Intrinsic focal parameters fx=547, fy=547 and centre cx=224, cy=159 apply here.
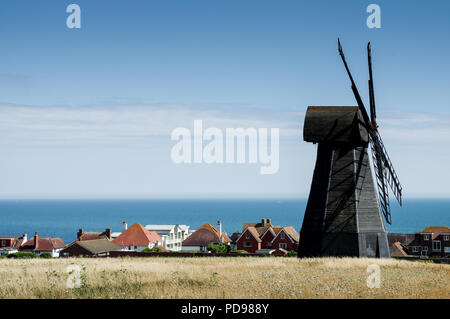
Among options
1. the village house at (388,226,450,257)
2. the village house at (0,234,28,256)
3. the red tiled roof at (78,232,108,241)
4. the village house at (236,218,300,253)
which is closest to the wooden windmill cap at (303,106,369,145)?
the village house at (236,218,300,253)

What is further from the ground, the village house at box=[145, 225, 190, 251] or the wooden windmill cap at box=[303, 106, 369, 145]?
the wooden windmill cap at box=[303, 106, 369, 145]

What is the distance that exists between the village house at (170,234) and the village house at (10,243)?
22746mm

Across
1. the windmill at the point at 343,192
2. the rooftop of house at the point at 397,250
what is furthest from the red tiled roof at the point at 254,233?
the windmill at the point at 343,192

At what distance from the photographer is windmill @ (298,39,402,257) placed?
30312 millimetres

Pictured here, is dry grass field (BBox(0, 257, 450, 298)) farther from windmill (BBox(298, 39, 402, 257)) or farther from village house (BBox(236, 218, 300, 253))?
village house (BBox(236, 218, 300, 253))

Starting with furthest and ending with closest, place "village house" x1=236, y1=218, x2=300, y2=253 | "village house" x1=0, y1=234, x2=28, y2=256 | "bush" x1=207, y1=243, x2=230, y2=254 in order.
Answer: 1. "village house" x1=0, y1=234, x2=28, y2=256
2. "village house" x1=236, y1=218, x2=300, y2=253
3. "bush" x1=207, y1=243, x2=230, y2=254

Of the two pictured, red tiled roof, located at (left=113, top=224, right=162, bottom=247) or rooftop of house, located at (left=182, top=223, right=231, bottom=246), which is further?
red tiled roof, located at (left=113, top=224, right=162, bottom=247)

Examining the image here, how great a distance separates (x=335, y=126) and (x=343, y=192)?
12.5 ft

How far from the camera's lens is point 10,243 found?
10038cm

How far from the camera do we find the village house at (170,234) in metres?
99.8

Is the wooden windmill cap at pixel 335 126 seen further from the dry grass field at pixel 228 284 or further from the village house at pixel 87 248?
the village house at pixel 87 248
